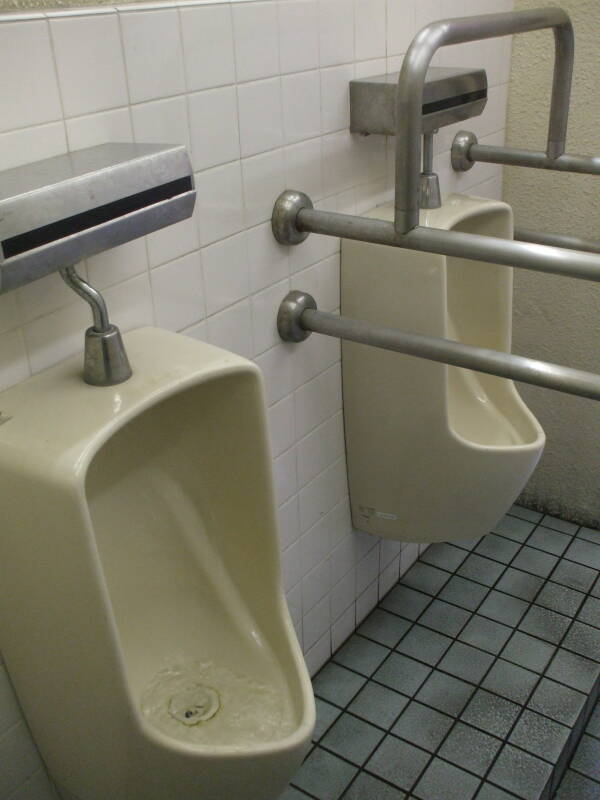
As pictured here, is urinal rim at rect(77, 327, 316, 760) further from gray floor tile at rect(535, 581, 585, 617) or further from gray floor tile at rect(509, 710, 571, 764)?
gray floor tile at rect(535, 581, 585, 617)

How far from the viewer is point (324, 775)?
66.1 inches

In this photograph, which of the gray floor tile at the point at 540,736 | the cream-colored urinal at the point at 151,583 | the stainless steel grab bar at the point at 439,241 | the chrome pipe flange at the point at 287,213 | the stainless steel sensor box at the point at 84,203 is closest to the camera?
the stainless steel sensor box at the point at 84,203

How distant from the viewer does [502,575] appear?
2.21 meters

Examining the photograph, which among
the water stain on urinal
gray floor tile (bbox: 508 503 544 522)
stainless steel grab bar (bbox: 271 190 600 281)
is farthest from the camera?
gray floor tile (bbox: 508 503 544 522)

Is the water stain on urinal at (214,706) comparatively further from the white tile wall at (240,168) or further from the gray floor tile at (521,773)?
the gray floor tile at (521,773)

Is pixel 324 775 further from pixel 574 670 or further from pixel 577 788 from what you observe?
pixel 574 670

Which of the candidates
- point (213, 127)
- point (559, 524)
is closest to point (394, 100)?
point (213, 127)

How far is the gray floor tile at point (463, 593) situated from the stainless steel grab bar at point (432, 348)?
36.9 inches

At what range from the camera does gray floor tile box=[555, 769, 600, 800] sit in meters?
1.66

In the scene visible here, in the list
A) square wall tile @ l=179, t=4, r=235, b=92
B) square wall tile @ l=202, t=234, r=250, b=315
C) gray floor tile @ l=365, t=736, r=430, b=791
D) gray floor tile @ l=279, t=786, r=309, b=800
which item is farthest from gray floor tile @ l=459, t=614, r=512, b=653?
square wall tile @ l=179, t=4, r=235, b=92

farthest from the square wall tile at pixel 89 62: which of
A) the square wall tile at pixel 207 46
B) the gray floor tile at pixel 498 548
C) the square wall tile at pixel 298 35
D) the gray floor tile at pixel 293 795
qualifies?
the gray floor tile at pixel 498 548

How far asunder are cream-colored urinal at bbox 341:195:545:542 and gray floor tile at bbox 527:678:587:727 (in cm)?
38

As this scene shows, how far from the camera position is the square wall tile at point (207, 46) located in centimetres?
119

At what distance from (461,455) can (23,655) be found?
972 millimetres
